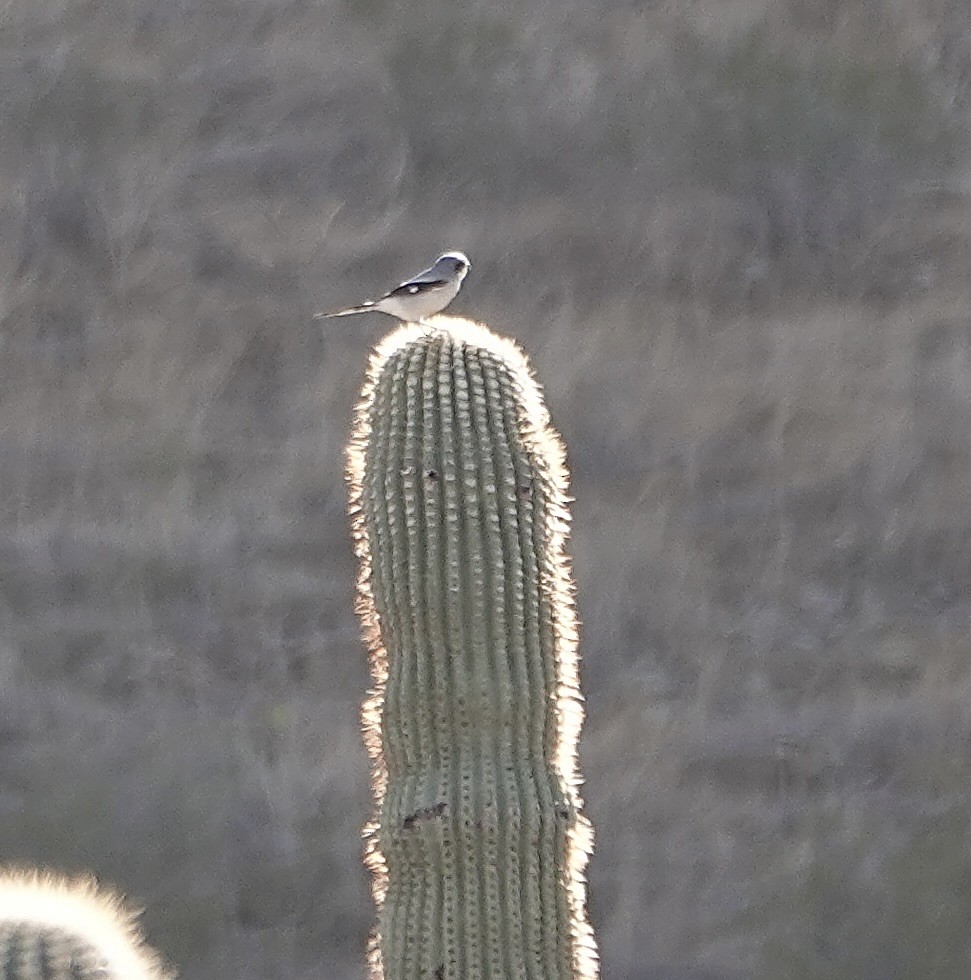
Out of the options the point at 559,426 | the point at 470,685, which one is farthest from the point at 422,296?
the point at 559,426

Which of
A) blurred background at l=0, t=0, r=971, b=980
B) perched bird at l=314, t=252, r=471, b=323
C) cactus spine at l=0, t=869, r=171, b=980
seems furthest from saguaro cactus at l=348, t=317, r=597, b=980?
blurred background at l=0, t=0, r=971, b=980

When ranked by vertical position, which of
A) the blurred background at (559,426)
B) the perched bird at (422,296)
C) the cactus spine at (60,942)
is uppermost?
the blurred background at (559,426)

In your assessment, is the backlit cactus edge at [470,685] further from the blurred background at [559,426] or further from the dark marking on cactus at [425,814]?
the blurred background at [559,426]

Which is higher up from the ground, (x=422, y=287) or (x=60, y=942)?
(x=422, y=287)

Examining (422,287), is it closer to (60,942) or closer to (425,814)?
(425,814)

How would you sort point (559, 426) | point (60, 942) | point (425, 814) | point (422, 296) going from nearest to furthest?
point (60, 942) < point (425, 814) < point (422, 296) < point (559, 426)

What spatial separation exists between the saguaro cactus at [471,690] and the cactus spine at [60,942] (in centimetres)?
87

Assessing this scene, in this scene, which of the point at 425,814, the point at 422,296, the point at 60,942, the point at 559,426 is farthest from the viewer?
the point at 559,426

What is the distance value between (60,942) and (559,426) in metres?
11.9

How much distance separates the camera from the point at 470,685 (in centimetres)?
488

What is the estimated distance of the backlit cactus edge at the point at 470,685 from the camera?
482 cm

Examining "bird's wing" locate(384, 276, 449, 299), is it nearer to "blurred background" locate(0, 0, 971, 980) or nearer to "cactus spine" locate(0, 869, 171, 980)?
"cactus spine" locate(0, 869, 171, 980)

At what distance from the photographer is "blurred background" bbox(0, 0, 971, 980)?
47.2 feet

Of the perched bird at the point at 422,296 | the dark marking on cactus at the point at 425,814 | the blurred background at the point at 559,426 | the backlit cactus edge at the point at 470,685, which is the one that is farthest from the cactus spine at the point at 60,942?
the blurred background at the point at 559,426
